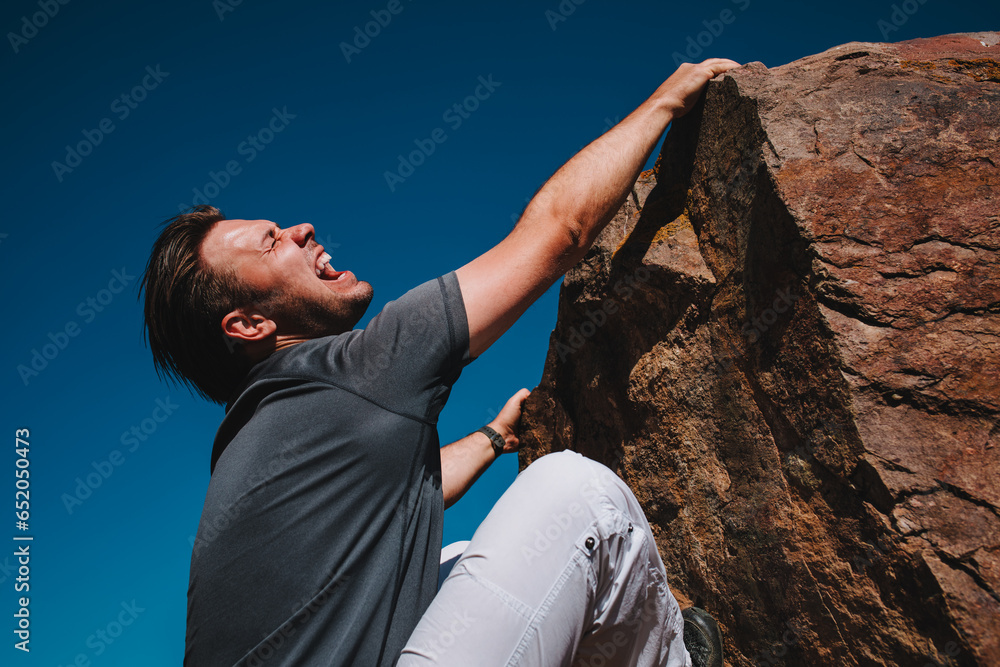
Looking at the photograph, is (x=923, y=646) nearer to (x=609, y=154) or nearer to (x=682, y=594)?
(x=682, y=594)

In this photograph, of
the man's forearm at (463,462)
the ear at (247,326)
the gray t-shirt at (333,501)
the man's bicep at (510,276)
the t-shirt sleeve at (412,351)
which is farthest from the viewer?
the man's forearm at (463,462)

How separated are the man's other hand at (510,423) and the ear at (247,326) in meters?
1.72

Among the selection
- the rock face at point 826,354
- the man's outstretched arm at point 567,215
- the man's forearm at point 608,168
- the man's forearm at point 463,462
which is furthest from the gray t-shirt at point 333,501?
the man's forearm at point 463,462

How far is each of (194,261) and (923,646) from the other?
2.43m

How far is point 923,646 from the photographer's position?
1.43m

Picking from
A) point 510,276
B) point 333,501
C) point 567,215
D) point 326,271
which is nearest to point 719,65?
point 567,215

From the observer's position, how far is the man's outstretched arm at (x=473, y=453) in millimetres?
3279

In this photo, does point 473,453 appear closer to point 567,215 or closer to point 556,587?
point 567,215

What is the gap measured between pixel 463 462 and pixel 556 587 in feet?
6.52

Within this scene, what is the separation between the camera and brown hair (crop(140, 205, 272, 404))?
2193mm

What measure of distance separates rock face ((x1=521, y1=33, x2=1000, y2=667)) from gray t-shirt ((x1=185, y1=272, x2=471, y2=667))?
987 mm

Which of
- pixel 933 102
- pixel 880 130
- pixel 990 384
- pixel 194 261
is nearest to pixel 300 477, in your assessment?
pixel 194 261

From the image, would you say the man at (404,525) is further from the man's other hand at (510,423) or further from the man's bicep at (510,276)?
the man's other hand at (510,423)

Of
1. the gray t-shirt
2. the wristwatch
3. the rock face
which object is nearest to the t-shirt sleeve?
the gray t-shirt
